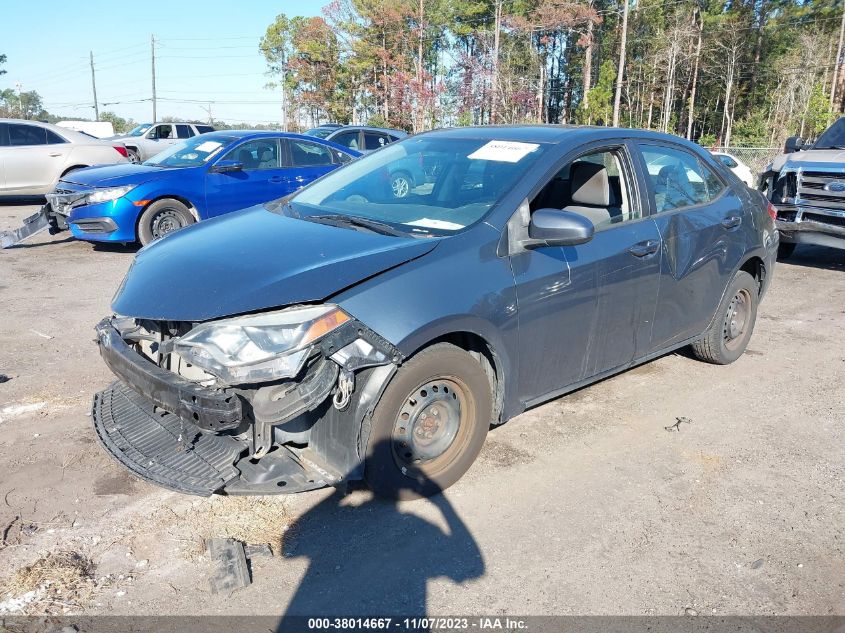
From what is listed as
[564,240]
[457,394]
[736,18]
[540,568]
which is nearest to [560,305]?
[564,240]

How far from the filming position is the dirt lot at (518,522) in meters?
2.74

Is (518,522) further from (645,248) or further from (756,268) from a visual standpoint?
(756,268)

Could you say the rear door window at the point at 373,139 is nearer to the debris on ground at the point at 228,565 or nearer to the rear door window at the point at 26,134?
the rear door window at the point at 26,134

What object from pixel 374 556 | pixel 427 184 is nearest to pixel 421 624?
pixel 374 556

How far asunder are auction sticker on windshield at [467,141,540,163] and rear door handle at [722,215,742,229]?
179cm

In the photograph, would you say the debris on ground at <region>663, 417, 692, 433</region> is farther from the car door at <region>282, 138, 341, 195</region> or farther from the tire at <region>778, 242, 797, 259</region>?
the car door at <region>282, 138, 341, 195</region>

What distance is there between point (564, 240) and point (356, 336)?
1231 mm

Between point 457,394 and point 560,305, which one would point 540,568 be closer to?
point 457,394

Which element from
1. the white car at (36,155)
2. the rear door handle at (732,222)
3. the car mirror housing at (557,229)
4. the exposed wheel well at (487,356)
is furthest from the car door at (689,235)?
the white car at (36,155)

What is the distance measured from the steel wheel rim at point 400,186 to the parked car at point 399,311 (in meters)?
0.07

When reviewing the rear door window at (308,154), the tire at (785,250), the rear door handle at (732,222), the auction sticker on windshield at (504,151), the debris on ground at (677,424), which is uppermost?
the auction sticker on windshield at (504,151)

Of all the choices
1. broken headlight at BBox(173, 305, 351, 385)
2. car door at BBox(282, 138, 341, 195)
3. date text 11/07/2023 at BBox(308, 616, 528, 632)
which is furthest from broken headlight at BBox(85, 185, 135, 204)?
date text 11/07/2023 at BBox(308, 616, 528, 632)

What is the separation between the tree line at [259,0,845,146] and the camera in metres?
36.3

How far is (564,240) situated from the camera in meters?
3.47
